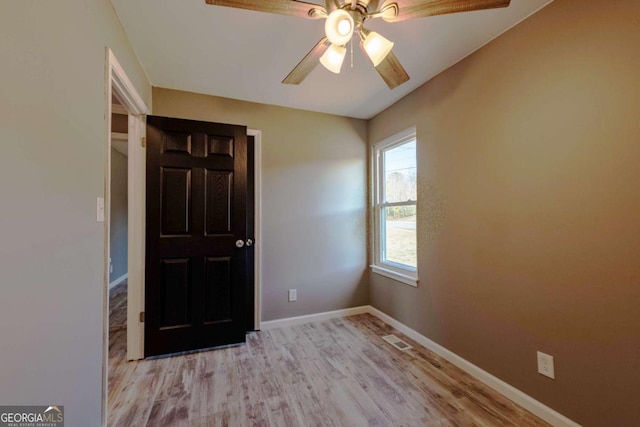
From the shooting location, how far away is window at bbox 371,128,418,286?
2.76 meters

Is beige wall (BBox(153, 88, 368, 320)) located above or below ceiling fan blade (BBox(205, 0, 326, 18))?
below

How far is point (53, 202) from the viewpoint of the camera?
1023 millimetres

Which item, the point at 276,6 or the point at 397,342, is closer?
the point at 276,6

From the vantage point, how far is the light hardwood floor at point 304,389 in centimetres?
162

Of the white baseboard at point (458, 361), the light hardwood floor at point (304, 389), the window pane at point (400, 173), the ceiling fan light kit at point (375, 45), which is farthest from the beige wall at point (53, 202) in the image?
the window pane at point (400, 173)

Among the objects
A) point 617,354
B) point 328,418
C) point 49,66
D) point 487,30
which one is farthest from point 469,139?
point 49,66

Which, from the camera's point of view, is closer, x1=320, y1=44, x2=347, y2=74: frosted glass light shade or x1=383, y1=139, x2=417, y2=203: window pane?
x1=320, y1=44, x2=347, y2=74: frosted glass light shade

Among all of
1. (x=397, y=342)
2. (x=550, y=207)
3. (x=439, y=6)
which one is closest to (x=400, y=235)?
(x=397, y=342)

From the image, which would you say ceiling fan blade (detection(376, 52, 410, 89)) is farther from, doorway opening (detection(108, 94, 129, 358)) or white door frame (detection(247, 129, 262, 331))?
doorway opening (detection(108, 94, 129, 358))

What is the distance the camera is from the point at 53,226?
3.37 ft

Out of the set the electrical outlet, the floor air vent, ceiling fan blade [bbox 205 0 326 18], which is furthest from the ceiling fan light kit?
the floor air vent

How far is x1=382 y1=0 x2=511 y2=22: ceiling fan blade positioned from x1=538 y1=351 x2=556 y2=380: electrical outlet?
187 centimetres

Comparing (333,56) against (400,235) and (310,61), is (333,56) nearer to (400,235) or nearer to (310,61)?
(310,61)

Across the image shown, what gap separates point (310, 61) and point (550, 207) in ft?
5.35
